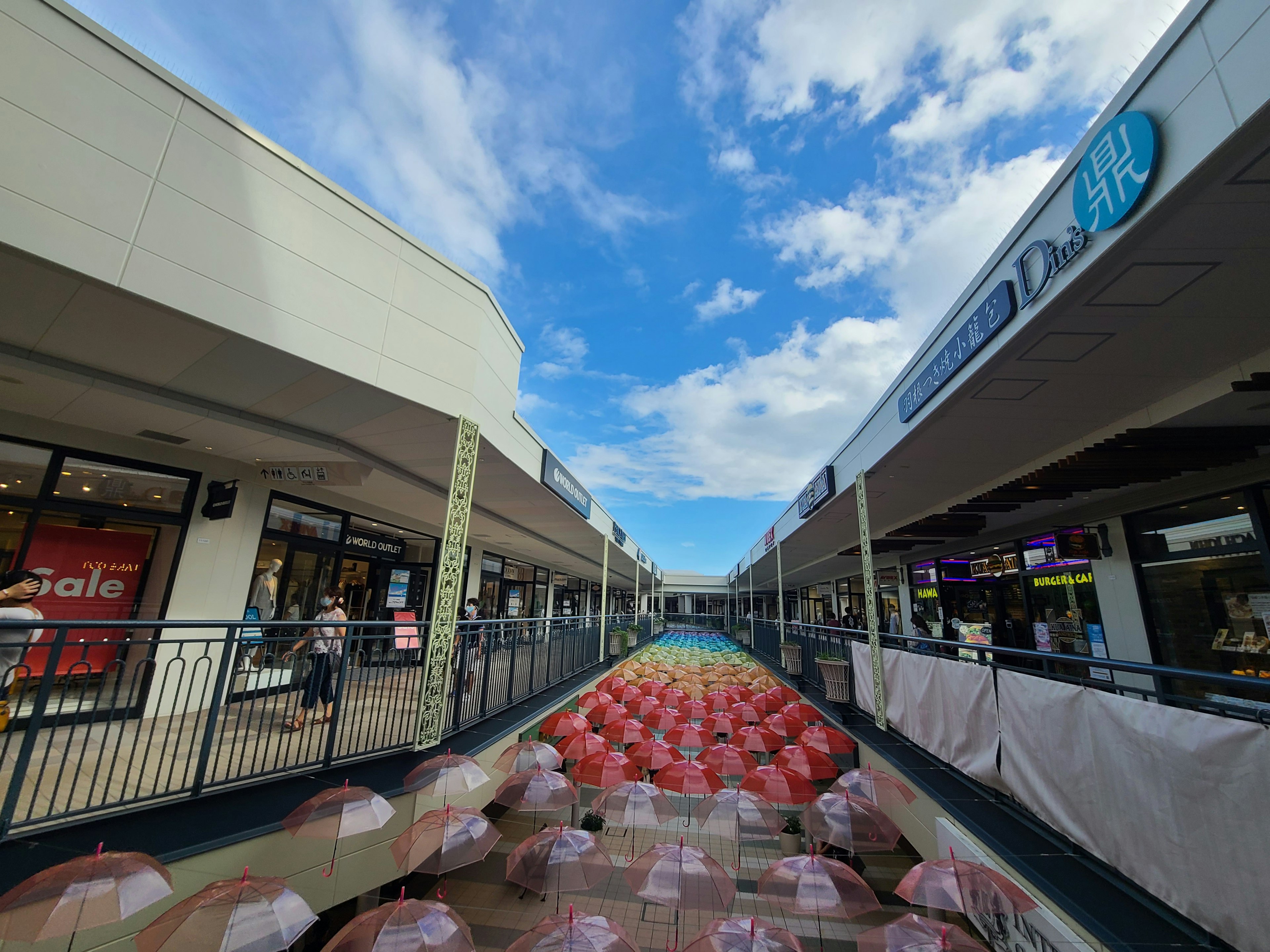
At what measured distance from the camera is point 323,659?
5691mm

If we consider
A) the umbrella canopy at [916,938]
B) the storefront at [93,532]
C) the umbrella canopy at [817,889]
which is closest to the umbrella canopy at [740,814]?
the umbrella canopy at [817,889]

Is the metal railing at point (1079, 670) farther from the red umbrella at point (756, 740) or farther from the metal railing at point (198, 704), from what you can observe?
the metal railing at point (198, 704)

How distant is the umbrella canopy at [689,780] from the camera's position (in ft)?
20.9

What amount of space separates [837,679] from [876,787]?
14.3 ft

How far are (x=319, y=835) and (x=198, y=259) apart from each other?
15.7ft

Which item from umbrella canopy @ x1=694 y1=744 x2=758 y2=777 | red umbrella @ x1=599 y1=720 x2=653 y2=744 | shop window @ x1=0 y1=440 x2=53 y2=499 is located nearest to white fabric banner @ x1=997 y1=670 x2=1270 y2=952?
umbrella canopy @ x1=694 y1=744 x2=758 y2=777

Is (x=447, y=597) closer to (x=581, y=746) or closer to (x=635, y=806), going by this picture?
(x=581, y=746)

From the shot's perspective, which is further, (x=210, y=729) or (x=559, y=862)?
(x=559, y=862)

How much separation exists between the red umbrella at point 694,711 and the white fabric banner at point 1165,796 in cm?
628

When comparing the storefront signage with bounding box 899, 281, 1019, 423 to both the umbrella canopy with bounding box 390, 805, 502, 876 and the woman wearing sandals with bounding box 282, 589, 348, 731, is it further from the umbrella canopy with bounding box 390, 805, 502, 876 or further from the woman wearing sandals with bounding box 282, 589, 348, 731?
the woman wearing sandals with bounding box 282, 589, 348, 731

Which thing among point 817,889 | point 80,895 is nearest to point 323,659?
point 80,895

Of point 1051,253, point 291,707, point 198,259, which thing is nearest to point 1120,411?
point 1051,253

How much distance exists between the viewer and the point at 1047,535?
34.6ft

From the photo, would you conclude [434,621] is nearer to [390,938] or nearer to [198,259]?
[390,938]
